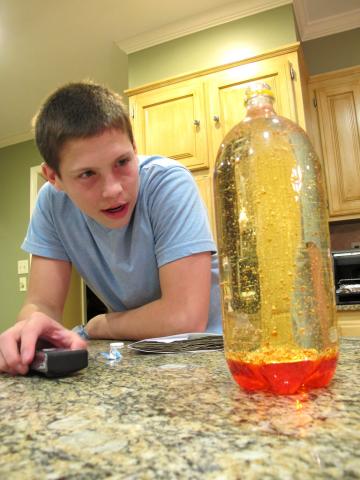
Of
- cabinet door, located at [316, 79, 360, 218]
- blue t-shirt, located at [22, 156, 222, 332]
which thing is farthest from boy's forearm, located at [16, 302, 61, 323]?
cabinet door, located at [316, 79, 360, 218]

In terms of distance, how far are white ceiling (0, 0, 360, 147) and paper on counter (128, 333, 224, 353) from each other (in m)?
2.21

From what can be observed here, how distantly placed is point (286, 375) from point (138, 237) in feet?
2.20

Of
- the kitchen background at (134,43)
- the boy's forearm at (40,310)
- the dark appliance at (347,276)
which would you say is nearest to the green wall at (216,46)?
the kitchen background at (134,43)

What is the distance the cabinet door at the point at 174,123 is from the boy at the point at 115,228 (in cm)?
126

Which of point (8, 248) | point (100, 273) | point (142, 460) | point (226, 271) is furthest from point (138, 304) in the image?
point (8, 248)

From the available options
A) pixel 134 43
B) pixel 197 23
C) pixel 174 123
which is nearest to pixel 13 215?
pixel 134 43

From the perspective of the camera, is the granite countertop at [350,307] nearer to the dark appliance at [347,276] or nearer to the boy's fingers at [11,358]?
the dark appliance at [347,276]

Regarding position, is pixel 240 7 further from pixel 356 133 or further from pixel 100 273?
pixel 100 273

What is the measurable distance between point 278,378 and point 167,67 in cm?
247

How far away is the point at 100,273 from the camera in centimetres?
107

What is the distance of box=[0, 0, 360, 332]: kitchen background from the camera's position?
88.6 inches

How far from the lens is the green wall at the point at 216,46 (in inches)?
86.9

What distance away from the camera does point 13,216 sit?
379 cm

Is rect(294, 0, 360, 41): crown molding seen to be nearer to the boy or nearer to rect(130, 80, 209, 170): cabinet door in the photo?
rect(130, 80, 209, 170): cabinet door
